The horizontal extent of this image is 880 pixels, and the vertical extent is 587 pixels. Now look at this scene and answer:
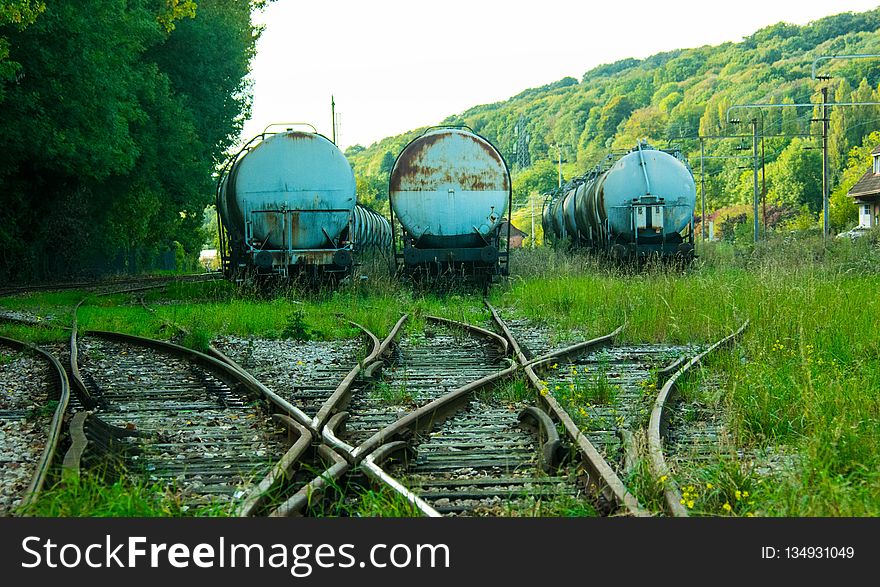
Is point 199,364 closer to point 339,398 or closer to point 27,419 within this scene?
point 27,419

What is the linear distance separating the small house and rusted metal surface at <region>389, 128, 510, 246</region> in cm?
4112

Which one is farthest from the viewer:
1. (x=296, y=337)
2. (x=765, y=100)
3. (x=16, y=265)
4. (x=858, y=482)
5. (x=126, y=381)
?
(x=765, y=100)

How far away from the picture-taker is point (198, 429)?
20.2 feet

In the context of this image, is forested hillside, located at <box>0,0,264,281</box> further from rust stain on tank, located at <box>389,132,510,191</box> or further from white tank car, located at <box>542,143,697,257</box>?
white tank car, located at <box>542,143,697,257</box>

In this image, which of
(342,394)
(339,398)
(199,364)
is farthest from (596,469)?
(199,364)

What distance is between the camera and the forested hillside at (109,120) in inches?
837

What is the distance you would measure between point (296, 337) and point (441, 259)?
6.37 m

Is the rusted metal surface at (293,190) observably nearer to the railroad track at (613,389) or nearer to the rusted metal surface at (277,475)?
the railroad track at (613,389)

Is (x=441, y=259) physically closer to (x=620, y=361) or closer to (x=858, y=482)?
(x=620, y=361)

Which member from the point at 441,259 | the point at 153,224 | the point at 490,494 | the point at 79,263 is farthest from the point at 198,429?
the point at 153,224

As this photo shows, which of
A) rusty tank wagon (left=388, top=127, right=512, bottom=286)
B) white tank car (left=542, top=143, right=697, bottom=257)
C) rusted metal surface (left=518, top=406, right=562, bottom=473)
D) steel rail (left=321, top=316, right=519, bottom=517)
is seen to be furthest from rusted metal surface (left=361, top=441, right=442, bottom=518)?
white tank car (left=542, top=143, right=697, bottom=257)

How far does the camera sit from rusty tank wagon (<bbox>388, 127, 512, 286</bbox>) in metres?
17.8
